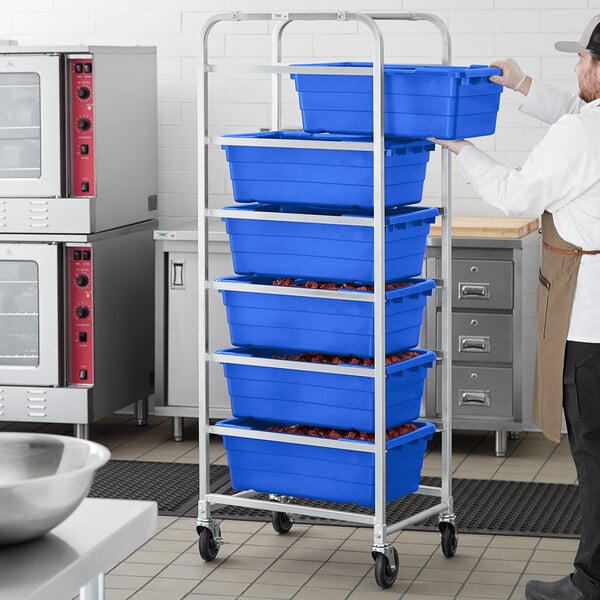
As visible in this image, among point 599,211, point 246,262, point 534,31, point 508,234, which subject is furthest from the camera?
point 534,31

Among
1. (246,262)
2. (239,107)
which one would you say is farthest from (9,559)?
(239,107)

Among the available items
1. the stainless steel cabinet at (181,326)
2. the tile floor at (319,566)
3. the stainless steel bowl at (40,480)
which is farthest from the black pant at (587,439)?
the stainless steel cabinet at (181,326)

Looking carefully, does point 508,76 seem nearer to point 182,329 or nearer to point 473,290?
point 473,290

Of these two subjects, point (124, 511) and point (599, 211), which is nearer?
point (124, 511)

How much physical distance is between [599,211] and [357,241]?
0.81 m

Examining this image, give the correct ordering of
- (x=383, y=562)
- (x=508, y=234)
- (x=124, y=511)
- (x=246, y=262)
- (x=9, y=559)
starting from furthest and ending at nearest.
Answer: (x=508, y=234)
(x=246, y=262)
(x=383, y=562)
(x=124, y=511)
(x=9, y=559)

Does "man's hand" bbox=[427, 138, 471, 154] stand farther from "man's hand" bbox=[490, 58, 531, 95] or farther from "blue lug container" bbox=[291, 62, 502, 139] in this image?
"man's hand" bbox=[490, 58, 531, 95]

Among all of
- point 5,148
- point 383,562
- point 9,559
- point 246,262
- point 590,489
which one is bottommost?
point 383,562

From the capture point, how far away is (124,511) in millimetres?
2285

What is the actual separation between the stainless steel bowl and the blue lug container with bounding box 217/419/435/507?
218cm

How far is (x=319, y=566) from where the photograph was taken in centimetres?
446

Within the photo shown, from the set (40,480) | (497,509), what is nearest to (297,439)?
(497,509)

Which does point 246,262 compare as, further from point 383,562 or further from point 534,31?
point 534,31

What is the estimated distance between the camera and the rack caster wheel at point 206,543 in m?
→ 4.50
